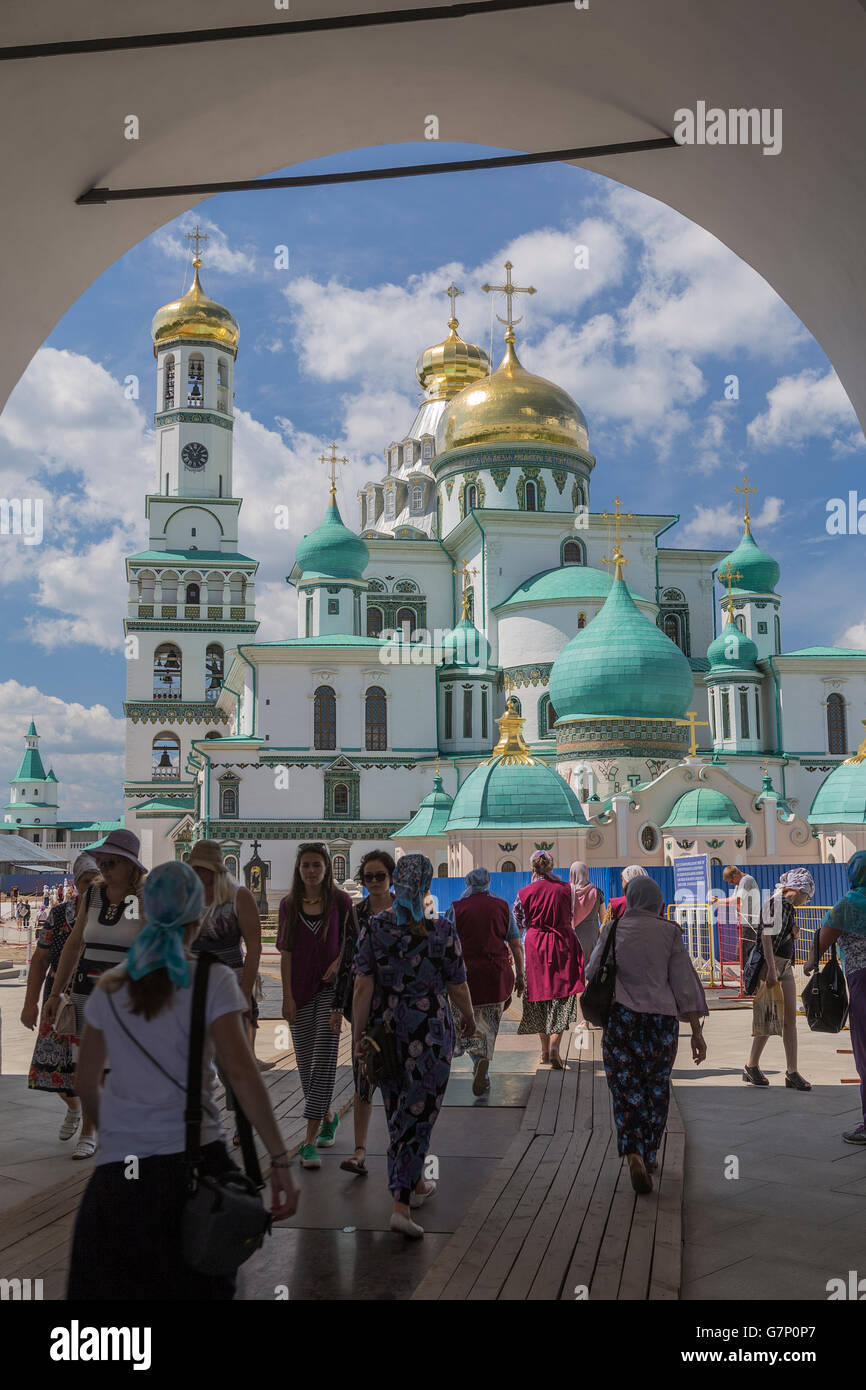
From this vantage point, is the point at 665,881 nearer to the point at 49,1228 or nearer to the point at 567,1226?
the point at 567,1226

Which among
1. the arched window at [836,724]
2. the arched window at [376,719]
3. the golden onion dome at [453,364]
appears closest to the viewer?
the arched window at [376,719]

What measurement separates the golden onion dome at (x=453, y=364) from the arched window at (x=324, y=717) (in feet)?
70.8

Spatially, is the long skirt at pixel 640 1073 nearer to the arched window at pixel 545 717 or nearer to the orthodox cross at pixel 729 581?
the arched window at pixel 545 717

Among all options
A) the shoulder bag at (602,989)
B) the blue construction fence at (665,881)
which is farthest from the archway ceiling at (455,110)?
the blue construction fence at (665,881)

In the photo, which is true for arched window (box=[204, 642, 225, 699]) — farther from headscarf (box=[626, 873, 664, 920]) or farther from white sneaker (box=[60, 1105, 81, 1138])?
headscarf (box=[626, 873, 664, 920])

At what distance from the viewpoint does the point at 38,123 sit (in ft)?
17.3

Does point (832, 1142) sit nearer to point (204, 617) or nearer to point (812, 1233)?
point (812, 1233)

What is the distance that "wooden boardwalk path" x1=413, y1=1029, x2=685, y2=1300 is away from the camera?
4379 millimetres

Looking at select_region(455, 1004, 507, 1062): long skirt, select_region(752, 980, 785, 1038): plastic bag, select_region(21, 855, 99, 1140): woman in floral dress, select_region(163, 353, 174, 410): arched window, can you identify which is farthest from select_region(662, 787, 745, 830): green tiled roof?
select_region(163, 353, 174, 410): arched window

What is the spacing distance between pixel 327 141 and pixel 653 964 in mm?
4390

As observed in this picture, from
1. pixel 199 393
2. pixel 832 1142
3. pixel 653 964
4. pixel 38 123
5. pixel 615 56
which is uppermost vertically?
pixel 199 393

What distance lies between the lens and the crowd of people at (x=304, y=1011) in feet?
10.4

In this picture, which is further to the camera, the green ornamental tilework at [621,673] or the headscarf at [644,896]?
the green ornamental tilework at [621,673]
